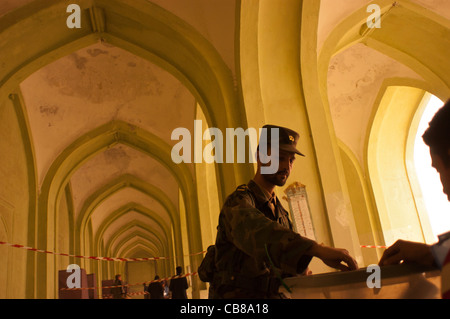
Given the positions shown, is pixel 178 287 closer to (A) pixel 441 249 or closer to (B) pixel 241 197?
(B) pixel 241 197

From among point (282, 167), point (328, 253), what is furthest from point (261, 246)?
point (282, 167)

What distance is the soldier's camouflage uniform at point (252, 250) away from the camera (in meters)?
1.40

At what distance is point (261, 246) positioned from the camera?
1.48 m

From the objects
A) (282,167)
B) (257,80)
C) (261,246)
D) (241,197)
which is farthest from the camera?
(257,80)

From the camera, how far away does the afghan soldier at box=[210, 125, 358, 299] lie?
1.38 m

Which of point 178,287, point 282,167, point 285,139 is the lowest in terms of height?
point 282,167

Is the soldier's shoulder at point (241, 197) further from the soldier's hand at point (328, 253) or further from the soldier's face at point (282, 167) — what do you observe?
the soldier's hand at point (328, 253)

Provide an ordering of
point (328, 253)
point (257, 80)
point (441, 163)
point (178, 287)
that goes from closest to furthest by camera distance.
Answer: point (441, 163) → point (328, 253) → point (257, 80) → point (178, 287)

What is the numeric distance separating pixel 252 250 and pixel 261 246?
41 mm

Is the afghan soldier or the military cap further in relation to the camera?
the military cap

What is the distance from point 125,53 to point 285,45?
3783 millimetres

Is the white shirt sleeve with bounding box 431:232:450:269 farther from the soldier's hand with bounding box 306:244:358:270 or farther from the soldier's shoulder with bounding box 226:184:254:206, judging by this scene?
the soldier's shoulder with bounding box 226:184:254:206

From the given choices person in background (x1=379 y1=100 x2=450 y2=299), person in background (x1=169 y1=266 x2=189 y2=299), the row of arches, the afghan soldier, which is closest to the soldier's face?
the afghan soldier

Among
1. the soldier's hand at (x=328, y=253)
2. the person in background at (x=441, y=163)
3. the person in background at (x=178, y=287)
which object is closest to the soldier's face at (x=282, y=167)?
the soldier's hand at (x=328, y=253)
